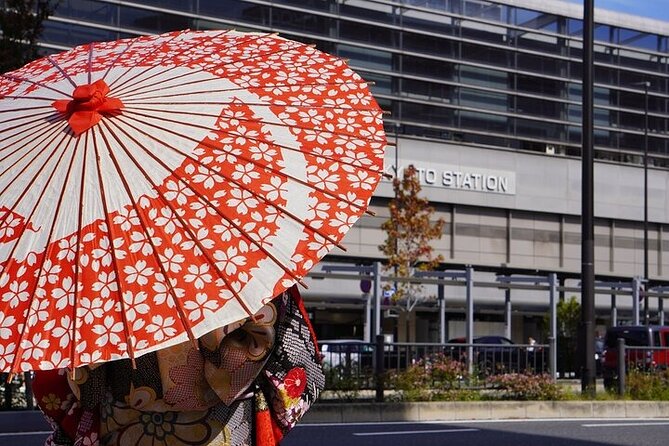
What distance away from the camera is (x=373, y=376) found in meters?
18.4

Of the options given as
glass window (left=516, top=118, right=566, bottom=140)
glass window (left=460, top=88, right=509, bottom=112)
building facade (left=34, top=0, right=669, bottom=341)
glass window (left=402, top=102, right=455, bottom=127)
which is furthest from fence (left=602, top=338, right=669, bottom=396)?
glass window (left=516, top=118, right=566, bottom=140)

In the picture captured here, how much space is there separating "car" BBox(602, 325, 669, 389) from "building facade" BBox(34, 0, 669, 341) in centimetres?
2570

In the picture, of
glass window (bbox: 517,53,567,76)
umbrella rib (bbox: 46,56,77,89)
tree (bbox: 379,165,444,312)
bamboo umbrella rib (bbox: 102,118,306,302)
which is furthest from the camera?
glass window (bbox: 517,53,567,76)

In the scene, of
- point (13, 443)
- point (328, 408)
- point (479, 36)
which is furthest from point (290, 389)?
point (479, 36)

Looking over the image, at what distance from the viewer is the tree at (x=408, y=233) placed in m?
50.2

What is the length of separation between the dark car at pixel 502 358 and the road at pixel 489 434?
2.63 m

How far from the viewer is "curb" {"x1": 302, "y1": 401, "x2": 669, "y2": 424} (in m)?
16.8

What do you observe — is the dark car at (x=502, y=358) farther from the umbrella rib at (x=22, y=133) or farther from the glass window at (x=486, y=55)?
the glass window at (x=486, y=55)

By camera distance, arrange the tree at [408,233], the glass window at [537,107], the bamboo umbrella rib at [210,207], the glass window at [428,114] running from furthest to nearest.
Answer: the glass window at [537,107] < the glass window at [428,114] < the tree at [408,233] < the bamboo umbrella rib at [210,207]

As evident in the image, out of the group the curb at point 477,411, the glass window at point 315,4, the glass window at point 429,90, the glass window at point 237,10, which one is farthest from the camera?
the glass window at point 429,90

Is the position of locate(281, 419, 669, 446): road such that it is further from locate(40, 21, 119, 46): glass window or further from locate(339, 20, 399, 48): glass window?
locate(339, 20, 399, 48): glass window

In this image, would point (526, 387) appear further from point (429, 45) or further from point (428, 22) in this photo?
point (428, 22)

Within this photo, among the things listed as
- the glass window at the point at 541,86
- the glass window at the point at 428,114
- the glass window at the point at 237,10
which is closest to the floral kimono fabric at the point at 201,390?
the glass window at the point at 237,10

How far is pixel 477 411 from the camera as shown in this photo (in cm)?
1769
